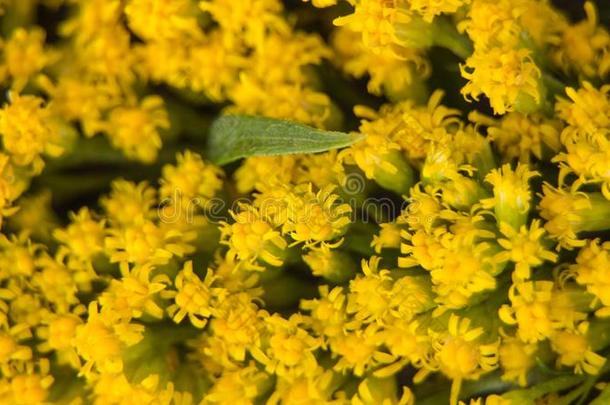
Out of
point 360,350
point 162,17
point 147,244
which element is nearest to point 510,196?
point 360,350

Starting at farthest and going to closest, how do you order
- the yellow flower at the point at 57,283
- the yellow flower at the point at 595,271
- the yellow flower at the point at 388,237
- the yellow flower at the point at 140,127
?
the yellow flower at the point at 140,127 → the yellow flower at the point at 57,283 → the yellow flower at the point at 388,237 → the yellow flower at the point at 595,271

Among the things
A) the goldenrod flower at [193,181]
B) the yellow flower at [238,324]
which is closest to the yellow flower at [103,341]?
the yellow flower at [238,324]

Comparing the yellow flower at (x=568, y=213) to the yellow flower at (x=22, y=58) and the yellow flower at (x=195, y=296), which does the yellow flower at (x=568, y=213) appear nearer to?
the yellow flower at (x=195, y=296)

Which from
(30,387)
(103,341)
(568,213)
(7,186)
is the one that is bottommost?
(30,387)

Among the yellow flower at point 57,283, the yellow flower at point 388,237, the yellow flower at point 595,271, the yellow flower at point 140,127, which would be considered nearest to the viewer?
the yellow flower at point 595,271

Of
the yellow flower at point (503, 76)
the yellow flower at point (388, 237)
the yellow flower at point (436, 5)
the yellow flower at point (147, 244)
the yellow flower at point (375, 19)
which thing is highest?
the yellow flower at point (436, 5)

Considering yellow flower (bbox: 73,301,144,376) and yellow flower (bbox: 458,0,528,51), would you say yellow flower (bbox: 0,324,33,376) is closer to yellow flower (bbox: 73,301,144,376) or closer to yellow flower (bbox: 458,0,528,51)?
yellow flower (bbox: 73,301,144,376)

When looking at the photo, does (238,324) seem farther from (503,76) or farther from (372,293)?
(503,76)

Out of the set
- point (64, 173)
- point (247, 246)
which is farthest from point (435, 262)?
point (64, 173)
